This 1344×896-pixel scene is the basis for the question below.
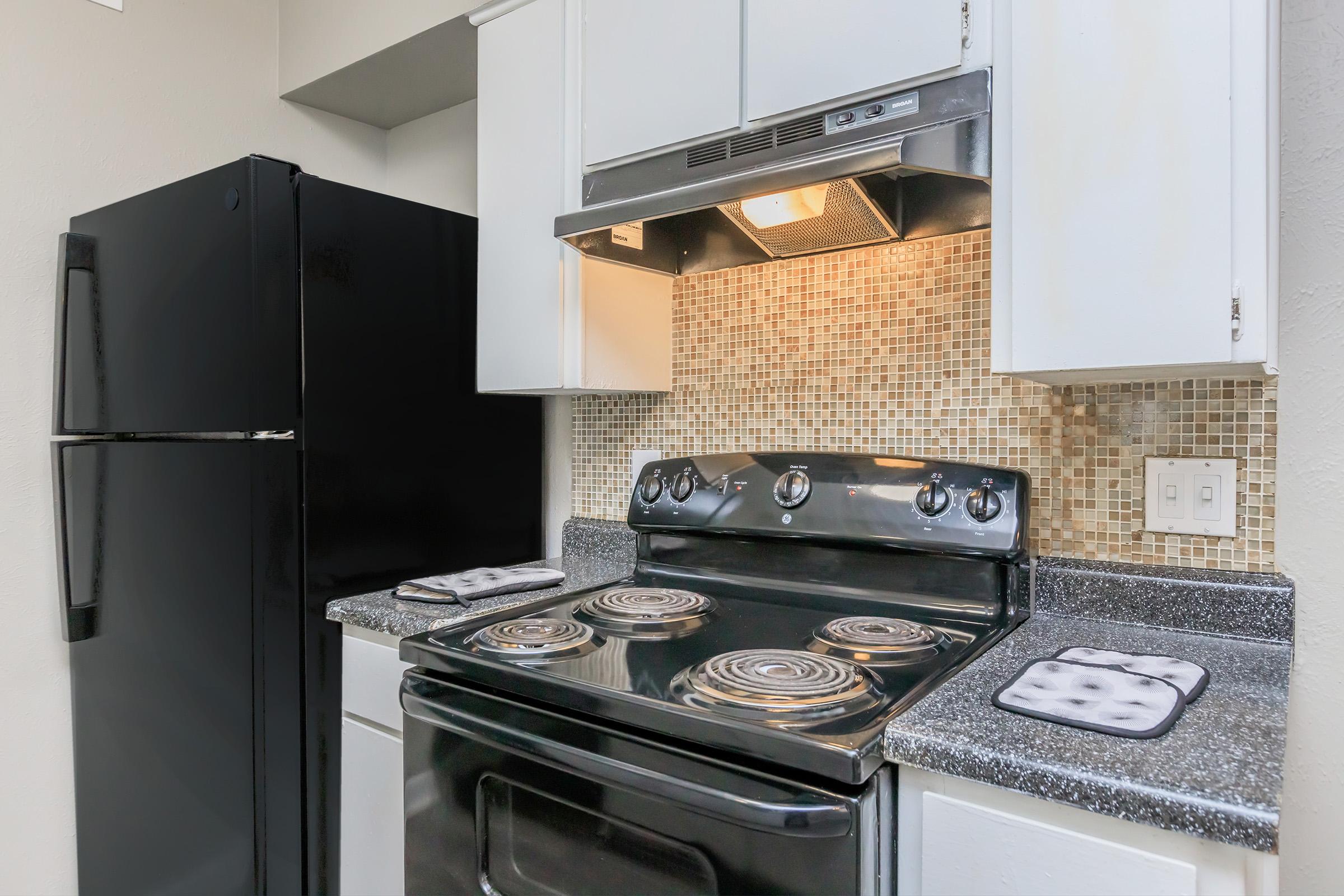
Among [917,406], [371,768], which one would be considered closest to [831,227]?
[917,406]

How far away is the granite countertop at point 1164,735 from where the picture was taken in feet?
2.18

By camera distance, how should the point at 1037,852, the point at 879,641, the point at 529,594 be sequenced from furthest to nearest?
the point at 529,594
the point at 879,641
the point at 1037,852

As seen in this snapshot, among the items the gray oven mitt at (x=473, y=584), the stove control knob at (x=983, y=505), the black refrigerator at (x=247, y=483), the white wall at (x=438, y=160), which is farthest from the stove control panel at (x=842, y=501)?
the white wall at (x=438, y=160)

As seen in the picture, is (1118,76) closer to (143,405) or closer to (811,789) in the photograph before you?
(811,789)

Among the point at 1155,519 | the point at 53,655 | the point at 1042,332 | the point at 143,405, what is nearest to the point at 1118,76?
the point at 1042,332

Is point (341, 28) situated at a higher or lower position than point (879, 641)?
higher

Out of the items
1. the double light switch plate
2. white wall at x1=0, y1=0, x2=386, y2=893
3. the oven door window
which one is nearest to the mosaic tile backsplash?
the double light switch plate

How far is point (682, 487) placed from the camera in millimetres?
1586

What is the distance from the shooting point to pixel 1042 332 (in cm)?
104

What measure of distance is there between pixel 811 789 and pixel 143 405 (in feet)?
5.36

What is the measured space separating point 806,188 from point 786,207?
0.50ft

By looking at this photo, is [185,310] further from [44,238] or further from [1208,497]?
[1208,497]

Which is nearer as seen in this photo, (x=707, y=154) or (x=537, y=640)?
(x=537, y=640)

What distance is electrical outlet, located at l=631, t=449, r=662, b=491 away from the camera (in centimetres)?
183
